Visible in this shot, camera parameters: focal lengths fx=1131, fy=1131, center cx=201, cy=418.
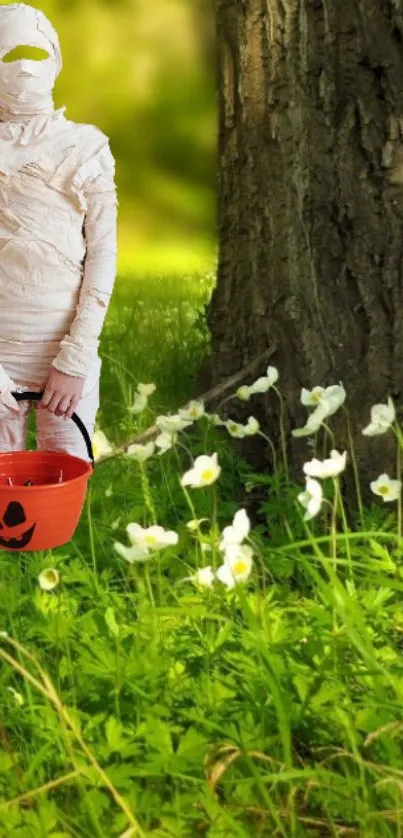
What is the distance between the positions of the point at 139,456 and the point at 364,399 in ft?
1.63

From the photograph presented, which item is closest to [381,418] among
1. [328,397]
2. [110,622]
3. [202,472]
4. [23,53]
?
[328,397]

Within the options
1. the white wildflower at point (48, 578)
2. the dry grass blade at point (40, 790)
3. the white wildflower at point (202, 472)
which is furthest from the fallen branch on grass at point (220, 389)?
the dry grass blade at point (40, 790)

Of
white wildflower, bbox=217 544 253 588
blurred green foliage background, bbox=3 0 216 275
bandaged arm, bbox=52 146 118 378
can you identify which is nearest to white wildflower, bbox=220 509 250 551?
white wildflower, bbox=217 544 253 588

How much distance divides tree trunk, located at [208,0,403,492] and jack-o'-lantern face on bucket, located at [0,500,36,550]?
1.90ft

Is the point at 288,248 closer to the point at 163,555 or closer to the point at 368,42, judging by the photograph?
the point at 368,42

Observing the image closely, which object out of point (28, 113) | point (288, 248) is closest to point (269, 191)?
point (288, 248)

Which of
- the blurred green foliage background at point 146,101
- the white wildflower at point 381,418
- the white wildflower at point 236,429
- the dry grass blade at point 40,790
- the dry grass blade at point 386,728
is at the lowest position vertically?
the dry grass blade at point 40,790

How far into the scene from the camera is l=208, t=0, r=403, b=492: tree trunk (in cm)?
201

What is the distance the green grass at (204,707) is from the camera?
4.24 feet

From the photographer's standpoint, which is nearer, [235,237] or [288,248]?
[288,248]

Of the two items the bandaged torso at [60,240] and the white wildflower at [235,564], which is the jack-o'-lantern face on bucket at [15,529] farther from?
the white wildflower at [235,564]

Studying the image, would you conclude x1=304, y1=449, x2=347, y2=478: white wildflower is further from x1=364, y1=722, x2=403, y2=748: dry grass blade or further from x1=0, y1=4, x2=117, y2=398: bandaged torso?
x1=0, y1=4, x2=117, y2=398: bandaged torso

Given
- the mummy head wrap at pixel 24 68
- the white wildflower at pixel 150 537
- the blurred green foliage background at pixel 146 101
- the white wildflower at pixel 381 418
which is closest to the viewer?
the white wildflower at pixel 150 537

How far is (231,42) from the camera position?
2.28m
